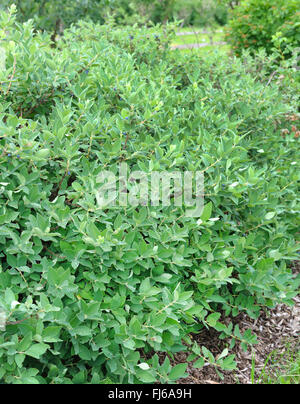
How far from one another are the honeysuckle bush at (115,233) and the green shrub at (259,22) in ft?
13.7

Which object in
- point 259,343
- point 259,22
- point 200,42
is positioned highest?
point 259,22

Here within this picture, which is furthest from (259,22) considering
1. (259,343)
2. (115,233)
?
(115,233)

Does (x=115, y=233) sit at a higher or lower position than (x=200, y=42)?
higher

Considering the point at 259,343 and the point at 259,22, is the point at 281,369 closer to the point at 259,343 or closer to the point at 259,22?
the point at 259,343

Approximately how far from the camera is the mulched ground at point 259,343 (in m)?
2.47

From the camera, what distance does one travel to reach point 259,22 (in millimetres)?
7117

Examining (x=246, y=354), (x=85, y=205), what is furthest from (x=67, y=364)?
(x=246, y=354)

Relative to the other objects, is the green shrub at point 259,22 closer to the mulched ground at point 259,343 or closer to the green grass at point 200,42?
the green grass at point 200,42

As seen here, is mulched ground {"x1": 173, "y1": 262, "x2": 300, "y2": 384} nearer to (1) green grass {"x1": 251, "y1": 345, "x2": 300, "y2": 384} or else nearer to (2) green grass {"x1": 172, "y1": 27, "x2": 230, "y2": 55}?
(1) green grass {"x1": 251, "y1": 345, "x2": 300, "y2": 384}

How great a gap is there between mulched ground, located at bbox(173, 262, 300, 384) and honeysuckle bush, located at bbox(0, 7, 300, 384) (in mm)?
84

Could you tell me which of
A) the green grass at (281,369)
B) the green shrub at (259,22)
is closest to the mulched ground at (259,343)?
the green grass at (281,369)

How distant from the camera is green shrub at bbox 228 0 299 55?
6.77 meters

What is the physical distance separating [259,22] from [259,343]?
19.4ft
